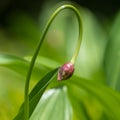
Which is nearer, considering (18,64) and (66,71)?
(66,71)

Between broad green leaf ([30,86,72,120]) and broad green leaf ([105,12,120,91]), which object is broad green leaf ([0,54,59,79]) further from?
broad green leaf ([105,12,120,91])

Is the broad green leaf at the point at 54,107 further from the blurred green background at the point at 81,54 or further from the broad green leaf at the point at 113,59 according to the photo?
the broad green leaf at the point at 113,59

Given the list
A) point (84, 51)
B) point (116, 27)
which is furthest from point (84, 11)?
point (116, 27)

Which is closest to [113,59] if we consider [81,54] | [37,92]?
[81,54]

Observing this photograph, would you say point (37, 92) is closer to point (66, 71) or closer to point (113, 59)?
point (66, 71)

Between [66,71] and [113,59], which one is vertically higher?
[66,71]

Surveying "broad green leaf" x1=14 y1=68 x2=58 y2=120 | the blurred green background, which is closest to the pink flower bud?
"broad green leaf" x1=14 y1=68 x2=58 y2=120

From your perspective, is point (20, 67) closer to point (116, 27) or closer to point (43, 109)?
point (43, 109)
